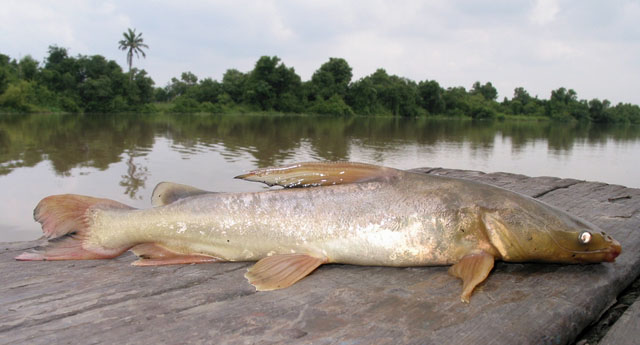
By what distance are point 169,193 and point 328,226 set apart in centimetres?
89

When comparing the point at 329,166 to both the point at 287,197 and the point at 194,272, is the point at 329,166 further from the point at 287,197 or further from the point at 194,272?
the point at 194,272

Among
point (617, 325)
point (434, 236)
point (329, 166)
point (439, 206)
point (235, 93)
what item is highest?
point (235, 93)

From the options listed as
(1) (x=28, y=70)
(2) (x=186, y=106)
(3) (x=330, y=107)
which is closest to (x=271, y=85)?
(3) (x=330, y=107)

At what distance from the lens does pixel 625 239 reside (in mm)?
2500

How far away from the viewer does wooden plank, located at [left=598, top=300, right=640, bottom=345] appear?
1495mm

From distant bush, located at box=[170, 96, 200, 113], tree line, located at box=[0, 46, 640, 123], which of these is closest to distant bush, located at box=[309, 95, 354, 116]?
tree line, located at box=[0, 46, 640, 123]

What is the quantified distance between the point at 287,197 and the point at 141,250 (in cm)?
79

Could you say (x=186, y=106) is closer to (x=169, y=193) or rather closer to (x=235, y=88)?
(x=235, y=88)

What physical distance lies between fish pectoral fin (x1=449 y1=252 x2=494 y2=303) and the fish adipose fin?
1.16 m

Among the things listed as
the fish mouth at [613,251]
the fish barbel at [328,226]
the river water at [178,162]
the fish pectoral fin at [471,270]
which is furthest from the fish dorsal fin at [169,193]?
the river water at [178,162]

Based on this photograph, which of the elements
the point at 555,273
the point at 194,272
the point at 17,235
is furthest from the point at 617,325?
the point at 17,235

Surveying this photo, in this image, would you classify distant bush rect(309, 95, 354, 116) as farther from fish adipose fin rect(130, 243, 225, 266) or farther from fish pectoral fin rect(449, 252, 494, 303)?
fish pectoral fin rect(449, 252, 494, 303)

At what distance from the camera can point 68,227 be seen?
212cm

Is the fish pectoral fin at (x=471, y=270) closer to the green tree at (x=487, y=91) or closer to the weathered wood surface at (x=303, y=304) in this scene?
the weathered wood surface at (x=303, y=304)
